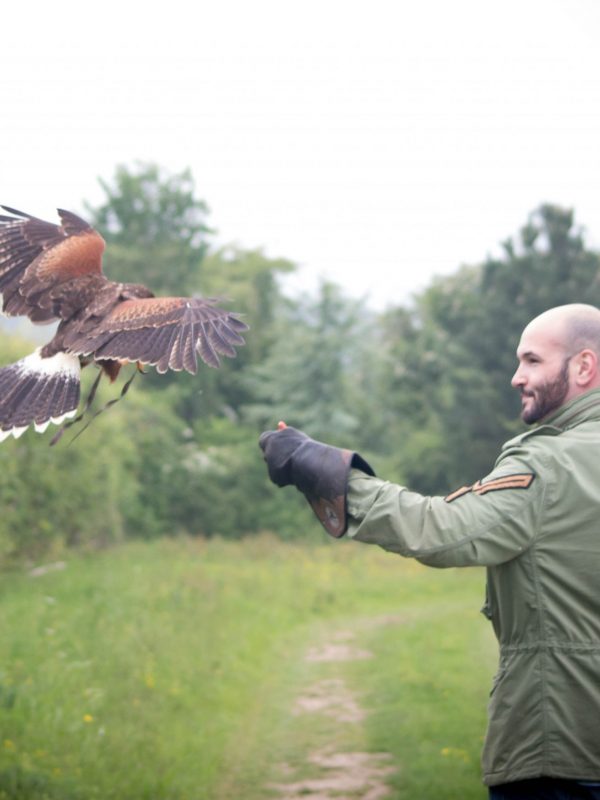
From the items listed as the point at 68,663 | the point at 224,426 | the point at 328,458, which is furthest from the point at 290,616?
the point at 224,426

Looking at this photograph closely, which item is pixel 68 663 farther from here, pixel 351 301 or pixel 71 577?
pixel 351 301

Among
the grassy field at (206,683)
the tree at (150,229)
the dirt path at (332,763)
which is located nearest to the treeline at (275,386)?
the tree at (150,229)

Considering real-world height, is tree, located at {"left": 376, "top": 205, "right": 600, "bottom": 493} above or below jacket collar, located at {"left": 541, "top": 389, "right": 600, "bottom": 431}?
above

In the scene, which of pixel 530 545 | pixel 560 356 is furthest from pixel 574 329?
pixel 530 545

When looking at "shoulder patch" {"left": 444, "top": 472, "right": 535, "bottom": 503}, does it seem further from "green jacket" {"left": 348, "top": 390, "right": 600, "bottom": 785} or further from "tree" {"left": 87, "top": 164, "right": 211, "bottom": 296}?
"tree" {"left": 87, "top": 164, "right": 211, "bottom": 296}

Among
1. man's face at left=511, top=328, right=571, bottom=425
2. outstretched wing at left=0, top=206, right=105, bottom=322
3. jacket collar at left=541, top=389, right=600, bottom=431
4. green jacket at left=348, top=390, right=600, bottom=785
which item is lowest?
green jacket at left=348, top=390, right=600, bottom=785

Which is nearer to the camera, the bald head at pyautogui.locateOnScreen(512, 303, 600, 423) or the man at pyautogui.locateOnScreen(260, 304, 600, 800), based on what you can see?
the man at pyautogui.locateOnScreen(260, 304, 600, 800)

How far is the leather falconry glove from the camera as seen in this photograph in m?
2.62

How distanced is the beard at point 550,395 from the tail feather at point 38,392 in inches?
73.7

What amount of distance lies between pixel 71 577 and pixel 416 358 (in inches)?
845

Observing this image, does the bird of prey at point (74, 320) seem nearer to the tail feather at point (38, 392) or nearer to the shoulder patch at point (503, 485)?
the tail feather at point (38, 392)

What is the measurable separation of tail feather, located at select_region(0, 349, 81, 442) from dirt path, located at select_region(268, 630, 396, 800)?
12.2 ft

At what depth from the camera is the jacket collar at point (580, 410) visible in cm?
283

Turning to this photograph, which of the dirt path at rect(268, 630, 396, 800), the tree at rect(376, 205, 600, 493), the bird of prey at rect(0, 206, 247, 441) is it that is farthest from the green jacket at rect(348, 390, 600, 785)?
the tree at rect(376, 205, 600, 493)
